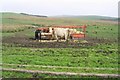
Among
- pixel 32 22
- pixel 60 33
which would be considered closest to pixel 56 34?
pixel 60 33

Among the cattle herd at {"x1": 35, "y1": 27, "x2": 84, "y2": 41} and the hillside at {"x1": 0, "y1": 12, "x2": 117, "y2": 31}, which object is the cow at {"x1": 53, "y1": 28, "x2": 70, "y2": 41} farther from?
the hillside at {"x1": 0, "y1": 12, "x2": 117, "y2": 31}

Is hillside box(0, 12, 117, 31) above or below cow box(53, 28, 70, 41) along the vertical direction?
above

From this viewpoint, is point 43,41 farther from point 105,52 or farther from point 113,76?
point 113,76

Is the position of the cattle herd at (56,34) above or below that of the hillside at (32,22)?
below

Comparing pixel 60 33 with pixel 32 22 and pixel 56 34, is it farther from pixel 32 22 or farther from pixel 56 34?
pixel 32 22

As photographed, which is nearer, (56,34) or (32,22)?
(56,34)

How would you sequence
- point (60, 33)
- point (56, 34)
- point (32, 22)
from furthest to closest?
point (32, 22) → point (60, 33) → point (56, 34)

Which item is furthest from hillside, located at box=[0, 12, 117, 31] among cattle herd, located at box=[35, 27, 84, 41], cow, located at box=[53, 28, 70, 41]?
cow, located at box=[53, 28, 70, 41]

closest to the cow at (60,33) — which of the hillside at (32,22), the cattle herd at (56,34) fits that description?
the cattle herd at (56,34)

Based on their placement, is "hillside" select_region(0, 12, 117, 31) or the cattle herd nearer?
the cattle herd

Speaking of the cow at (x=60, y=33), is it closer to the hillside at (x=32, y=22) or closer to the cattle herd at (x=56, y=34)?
the cattle herd at (x=56, y=34)

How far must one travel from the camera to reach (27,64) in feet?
73.2

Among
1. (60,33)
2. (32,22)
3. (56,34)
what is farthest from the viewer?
(32,22)

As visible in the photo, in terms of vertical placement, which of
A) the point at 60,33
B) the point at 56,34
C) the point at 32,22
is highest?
the point at 32,22
